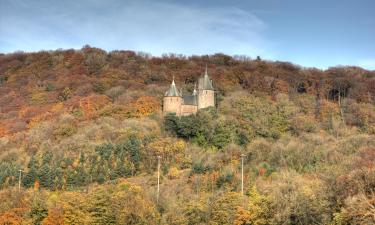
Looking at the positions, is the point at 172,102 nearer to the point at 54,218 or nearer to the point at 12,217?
the point at 12,217

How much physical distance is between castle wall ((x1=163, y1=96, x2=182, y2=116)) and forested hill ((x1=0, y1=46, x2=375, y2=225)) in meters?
1.72

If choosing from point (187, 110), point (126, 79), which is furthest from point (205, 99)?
point (126, 79)

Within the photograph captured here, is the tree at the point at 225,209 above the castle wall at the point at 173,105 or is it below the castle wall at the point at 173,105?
below

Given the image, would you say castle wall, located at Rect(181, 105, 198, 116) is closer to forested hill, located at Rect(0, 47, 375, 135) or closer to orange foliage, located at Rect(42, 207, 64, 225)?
forested hill, located at Rect(0, 47, 375, 135)

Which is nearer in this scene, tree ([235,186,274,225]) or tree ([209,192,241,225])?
tree ([235,186,274,225])

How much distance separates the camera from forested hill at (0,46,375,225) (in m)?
34.6

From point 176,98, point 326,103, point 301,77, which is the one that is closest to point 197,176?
point 176,98

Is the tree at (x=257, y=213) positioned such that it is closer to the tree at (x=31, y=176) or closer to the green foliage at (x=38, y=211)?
the green foliage at (x=38, y=211)

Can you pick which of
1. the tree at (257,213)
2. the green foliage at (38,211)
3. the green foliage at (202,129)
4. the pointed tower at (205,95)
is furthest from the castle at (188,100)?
the tree at (257,213)

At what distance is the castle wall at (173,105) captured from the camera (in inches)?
2581

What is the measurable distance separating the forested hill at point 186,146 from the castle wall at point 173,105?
172 centimetres

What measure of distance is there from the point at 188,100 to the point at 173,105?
2.33m

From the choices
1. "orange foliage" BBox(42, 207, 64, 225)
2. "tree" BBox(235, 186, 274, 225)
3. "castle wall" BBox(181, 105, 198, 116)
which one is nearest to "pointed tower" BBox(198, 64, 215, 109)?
"castle wall" BBox(181, 105, 198, 116)

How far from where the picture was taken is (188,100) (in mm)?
66750
